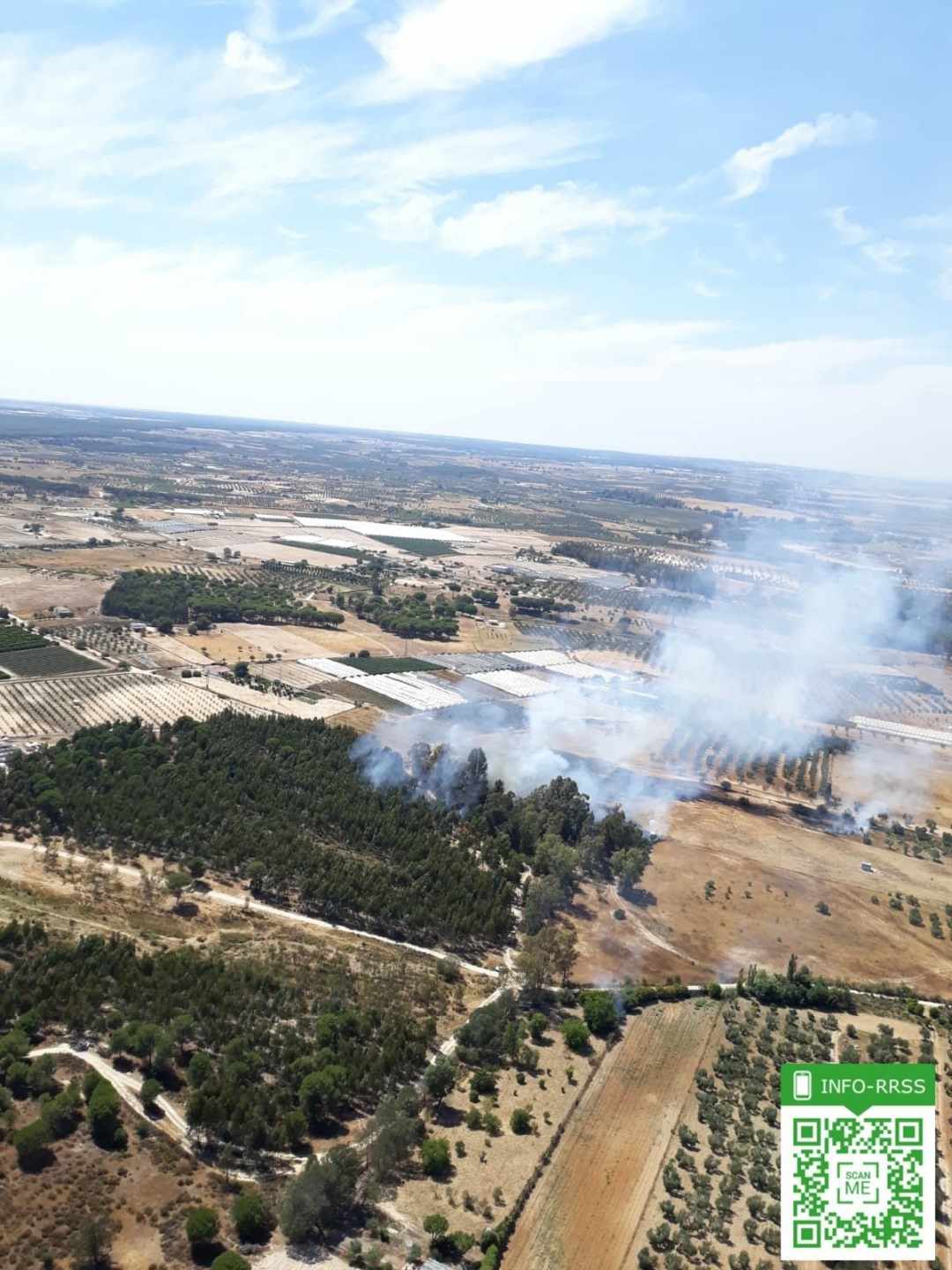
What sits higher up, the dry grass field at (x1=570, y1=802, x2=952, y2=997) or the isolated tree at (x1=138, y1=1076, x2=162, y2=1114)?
the dry grass field at (x1=570, y1=802, x2=952, y2=997)

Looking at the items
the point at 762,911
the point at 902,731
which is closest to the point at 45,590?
the point at 762,911

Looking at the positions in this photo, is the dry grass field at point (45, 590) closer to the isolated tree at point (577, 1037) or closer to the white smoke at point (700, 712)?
the white smoke at point (700, 712)

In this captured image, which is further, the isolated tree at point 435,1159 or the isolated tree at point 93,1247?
the isolated tree at point 435,1159

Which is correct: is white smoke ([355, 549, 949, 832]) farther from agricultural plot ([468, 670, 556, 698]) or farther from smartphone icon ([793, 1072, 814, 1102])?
smartphone icon ([793, 1072, 814, 1102])

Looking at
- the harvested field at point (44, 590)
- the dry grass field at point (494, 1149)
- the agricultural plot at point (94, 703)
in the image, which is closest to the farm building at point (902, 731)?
the agricultural plot at point (94, 703)

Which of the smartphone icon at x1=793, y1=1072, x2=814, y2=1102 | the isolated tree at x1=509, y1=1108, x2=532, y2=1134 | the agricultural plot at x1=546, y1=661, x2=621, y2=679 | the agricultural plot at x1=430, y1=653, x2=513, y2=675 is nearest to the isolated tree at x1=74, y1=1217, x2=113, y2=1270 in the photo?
the isolated tree at x1=509, y1=1108, x2=532, y2=1134

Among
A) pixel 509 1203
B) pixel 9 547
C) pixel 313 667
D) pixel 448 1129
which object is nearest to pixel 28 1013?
pixel 448 1129
